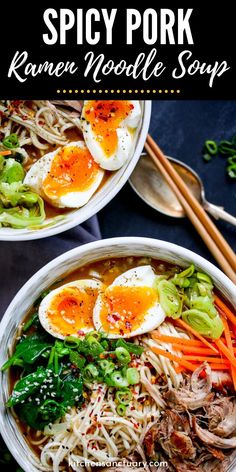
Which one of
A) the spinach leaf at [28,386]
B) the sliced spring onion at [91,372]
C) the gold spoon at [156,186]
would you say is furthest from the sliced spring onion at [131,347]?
the gold spoon at [156,186]

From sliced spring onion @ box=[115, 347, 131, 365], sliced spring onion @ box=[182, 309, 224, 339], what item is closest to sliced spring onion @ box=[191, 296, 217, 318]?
sliced spring onion @ box=[182, 309, 224, 339]

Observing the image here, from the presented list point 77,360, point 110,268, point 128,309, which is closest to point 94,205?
point 110,268

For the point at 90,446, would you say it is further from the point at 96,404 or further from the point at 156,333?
the point at 156,333

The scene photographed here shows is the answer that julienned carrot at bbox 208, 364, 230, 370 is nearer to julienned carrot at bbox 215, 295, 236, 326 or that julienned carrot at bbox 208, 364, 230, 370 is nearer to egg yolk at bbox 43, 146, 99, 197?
julienned carrot at bbox 215, 295, 236, 326

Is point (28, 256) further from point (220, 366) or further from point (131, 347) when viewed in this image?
point (220, 366)

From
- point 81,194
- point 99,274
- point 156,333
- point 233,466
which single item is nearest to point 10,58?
point 81,194

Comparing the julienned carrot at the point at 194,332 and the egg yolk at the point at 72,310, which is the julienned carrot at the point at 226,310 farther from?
the egg yolk at the point at 72,310
